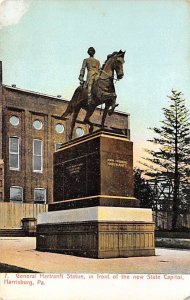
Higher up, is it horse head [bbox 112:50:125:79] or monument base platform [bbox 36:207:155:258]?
horse head [bbox 112:50:125:79]

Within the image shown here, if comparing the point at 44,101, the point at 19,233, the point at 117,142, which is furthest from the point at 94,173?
the point at 19,233

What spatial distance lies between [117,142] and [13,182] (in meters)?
3.74

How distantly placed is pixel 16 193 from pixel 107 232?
4510 millimetres

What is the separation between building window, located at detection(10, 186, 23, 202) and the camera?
38.1ft

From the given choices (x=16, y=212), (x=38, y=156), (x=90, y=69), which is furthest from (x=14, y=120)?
(x=90, y=69)

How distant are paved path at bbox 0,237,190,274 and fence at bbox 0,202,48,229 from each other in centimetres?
286

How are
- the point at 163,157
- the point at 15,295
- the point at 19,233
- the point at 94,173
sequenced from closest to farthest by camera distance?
the point at 15,295 → the point at 94,173 → the point at 163,157 → the point at 19,233

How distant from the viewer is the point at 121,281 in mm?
6625

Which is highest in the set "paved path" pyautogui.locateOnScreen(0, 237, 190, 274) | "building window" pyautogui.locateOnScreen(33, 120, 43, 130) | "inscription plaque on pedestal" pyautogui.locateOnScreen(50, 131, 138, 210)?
"building window" pyautogui.locateOnScreen(33, 120, 43, 130)

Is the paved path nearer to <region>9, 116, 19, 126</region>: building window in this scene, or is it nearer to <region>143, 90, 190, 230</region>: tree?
<region>143, 90, 190, 230</region>: tree

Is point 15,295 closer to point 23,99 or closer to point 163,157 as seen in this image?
point 163,157

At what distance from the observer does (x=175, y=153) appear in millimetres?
8445

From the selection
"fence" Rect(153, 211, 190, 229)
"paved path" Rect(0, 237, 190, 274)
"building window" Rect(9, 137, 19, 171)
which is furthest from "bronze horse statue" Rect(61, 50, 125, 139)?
"building window" Rect(9, 137, 19, 171)

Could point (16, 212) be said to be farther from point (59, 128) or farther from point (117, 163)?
point (117, 163)
